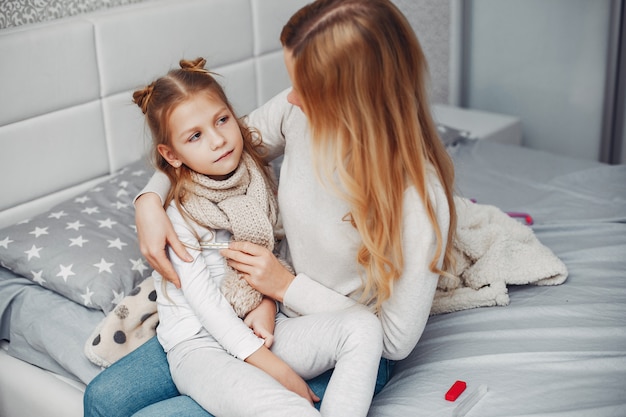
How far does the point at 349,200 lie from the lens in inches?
48.5

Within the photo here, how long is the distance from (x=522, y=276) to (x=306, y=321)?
0.52 m

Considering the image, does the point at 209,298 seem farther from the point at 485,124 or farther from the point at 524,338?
the point at 485,124

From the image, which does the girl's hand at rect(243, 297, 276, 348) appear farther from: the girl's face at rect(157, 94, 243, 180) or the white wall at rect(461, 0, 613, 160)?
the white wall at rect(461, 0, 613, 160)

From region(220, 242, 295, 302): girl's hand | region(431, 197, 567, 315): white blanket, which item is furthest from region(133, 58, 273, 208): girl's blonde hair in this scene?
region(431, 197, 567, 315): white blanket

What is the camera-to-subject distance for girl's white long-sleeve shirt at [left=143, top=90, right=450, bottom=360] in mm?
1229

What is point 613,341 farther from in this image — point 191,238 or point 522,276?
point 191,238

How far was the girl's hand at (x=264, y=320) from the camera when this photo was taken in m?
1.34

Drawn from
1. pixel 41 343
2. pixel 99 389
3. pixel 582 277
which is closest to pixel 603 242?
pixel 582 277

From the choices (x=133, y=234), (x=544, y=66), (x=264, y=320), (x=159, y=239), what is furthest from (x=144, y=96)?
(x=544, y=66)

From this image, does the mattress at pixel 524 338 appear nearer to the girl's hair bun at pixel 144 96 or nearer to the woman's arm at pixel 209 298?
the woman's arm at pixel 209 298

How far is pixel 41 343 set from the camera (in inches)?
61.6

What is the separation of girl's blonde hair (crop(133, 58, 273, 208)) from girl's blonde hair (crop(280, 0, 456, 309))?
28 centimetres

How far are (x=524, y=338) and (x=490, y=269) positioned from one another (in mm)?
184

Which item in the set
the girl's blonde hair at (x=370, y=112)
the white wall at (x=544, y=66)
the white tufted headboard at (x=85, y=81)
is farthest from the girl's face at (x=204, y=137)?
the white wall at (x=544, y=66)
